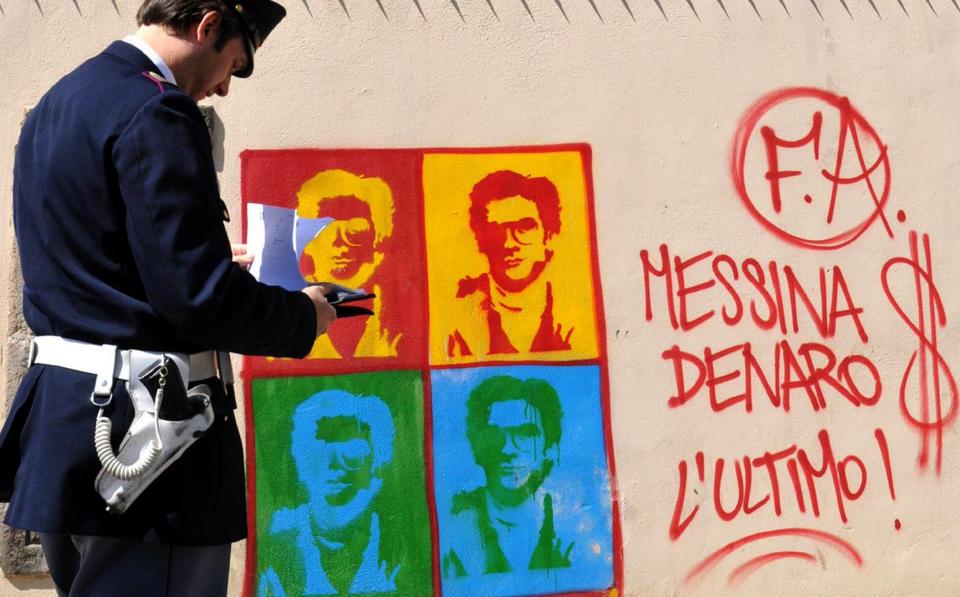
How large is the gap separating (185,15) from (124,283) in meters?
0.52

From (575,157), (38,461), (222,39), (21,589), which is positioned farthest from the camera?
(575,157)

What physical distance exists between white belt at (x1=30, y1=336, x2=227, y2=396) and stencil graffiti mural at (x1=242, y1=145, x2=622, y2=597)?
5.33 feet

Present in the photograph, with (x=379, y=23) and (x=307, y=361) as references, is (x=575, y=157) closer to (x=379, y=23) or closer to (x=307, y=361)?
(x=379, y=23)

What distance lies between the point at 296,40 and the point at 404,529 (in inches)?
64.3

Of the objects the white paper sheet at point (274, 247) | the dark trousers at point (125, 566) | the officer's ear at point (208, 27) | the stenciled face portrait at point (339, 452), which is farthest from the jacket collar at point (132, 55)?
the stenciled face portrait at point (339, 452)

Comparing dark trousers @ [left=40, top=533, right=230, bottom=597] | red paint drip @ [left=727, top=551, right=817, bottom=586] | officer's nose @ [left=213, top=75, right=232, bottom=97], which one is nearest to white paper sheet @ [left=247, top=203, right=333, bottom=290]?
officer's nose @ [left=213, top=75, right=232, bottom=97]

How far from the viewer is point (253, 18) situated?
7.07ft

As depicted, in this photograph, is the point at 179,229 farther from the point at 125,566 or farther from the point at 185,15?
the point at 125,566

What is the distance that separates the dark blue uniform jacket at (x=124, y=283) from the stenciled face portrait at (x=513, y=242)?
70.1 inches

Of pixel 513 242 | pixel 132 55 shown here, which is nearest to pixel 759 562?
pixel 513 242

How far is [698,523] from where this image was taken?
3.78 m

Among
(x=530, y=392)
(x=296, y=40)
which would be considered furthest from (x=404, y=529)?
(x=296, y=40)

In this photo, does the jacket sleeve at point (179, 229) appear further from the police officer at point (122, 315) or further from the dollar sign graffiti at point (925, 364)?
the dollar sign graffiti at point (925, 364)

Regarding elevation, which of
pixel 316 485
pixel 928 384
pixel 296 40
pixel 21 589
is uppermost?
pixel 296 40
